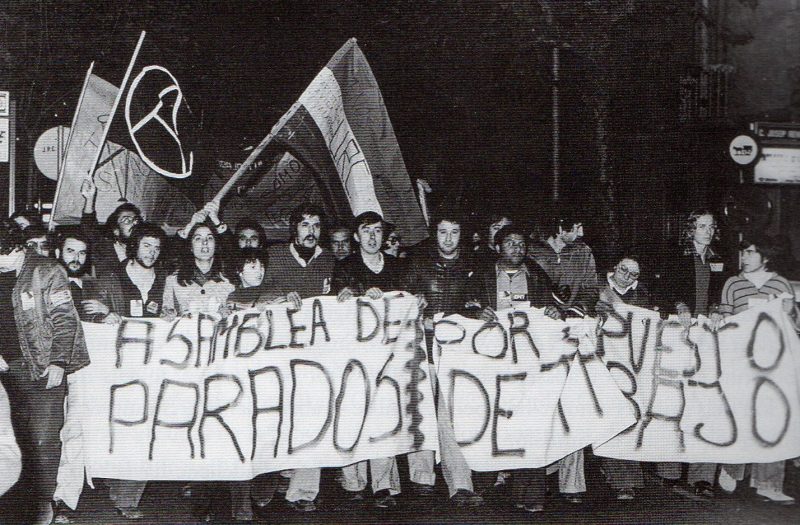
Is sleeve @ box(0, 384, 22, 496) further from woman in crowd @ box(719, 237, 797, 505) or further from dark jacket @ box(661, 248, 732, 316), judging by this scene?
woman in crowd @ box(719, 237, 797, 505)

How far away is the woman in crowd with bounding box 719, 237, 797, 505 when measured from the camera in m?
4.80

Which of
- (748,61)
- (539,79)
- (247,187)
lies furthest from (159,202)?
(748,61)

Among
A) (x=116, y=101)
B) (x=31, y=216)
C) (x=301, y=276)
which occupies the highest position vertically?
(x=116, y=101)

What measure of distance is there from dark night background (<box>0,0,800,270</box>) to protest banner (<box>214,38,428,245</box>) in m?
0.10

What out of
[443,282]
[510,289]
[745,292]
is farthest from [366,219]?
[745,292]

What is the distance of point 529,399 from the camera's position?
15.4ft

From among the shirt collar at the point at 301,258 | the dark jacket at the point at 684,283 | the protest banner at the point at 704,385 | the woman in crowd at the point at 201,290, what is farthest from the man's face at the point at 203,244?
the dark jacket at the point at 684,283

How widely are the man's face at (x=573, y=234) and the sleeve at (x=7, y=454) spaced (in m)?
3.28

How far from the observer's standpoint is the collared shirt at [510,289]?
479cm

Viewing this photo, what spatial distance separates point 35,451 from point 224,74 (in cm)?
241

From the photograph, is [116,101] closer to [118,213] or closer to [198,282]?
[118,213]

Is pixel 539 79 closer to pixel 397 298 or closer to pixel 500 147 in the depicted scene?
pixel 500 147

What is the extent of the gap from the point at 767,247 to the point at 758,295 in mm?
284

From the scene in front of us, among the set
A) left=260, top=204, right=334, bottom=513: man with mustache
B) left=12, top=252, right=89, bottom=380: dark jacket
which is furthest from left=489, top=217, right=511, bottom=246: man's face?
left=12, top=252, right=89, bottom=380: dark jacket
